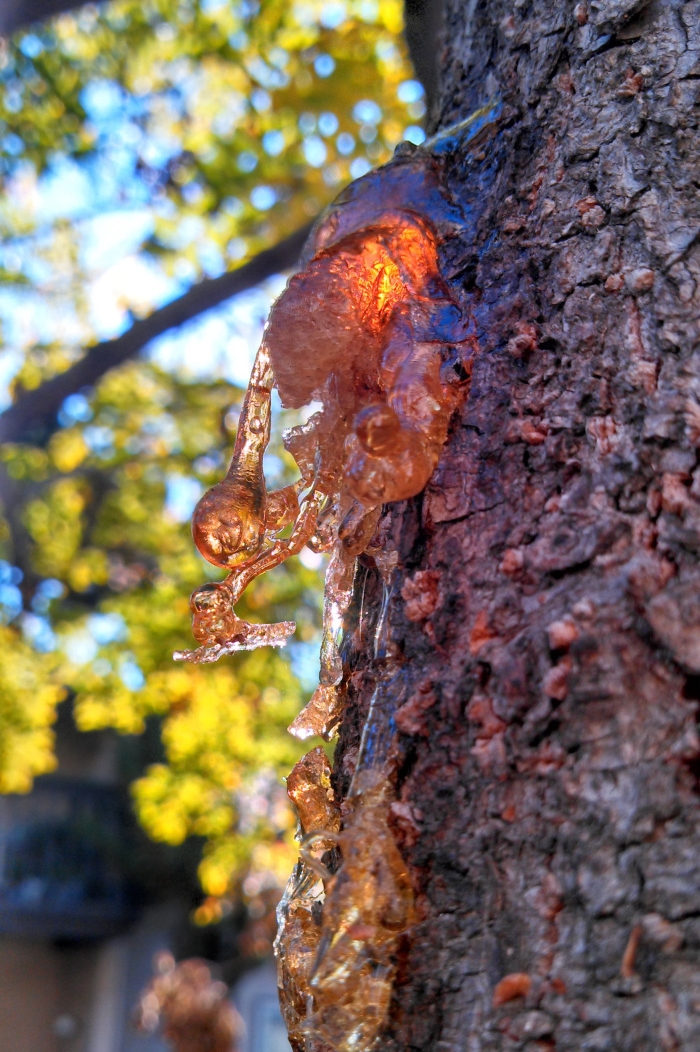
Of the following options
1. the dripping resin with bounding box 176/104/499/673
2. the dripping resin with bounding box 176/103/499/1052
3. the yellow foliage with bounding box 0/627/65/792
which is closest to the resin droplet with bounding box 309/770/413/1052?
the dripping resin with bounding box 176/103/499/1052

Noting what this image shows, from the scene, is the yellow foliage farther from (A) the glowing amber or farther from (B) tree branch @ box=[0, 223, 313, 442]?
(A) the glowing amber

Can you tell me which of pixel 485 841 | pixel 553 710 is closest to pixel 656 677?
pixel 553 710

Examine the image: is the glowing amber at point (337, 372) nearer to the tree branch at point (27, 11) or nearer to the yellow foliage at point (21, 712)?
the tree branch at point (27, 11)

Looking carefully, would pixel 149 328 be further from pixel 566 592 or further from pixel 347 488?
pixel 566 592

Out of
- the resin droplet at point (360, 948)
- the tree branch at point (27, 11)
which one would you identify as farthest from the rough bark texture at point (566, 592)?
the tree branch at point (27, 11)

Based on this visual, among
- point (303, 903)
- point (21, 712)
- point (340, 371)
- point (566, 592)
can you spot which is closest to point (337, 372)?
point (340, 371)

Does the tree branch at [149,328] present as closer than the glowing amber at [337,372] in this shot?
No
